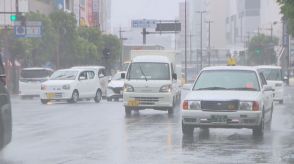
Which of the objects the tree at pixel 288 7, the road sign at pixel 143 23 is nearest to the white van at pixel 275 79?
the tree at pixel 288 7

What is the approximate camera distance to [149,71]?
1038 inches

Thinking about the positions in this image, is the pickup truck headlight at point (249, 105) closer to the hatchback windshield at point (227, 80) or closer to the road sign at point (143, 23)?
the hatchback windshield at point (227, 80)

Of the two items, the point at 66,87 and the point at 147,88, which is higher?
the point at 147,88

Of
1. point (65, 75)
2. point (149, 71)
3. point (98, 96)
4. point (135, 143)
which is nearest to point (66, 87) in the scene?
point (65, 75)

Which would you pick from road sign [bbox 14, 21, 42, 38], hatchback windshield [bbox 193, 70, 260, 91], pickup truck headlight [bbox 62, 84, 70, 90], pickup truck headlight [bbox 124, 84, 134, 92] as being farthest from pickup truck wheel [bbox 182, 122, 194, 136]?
road sign [bbox 14, 21, 42, 38]

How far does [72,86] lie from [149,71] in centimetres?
1022

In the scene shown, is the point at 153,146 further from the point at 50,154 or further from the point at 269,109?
the point at 269,109

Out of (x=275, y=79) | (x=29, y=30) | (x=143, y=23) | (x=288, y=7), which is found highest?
(x=143, y=23)

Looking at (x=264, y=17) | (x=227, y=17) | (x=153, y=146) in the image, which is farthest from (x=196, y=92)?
(x=227, y=17)

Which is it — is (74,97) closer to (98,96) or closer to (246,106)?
(98,96)

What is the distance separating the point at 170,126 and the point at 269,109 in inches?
107

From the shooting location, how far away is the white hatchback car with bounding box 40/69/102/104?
3572 cm

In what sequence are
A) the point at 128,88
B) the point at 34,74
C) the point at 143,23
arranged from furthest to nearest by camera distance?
1. the point at 143,23
2. the point at 34,74
3. the point at 128,88

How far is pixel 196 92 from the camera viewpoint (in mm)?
17391
